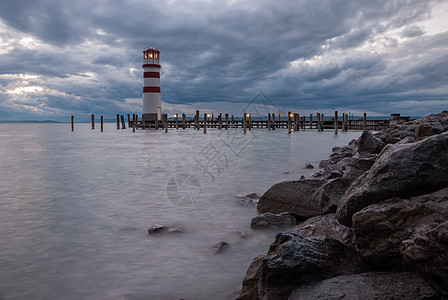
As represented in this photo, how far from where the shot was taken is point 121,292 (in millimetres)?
3305

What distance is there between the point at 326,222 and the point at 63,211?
5250mm

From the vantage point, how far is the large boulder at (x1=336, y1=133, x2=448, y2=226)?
2641mm

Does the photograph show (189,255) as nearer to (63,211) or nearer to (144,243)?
(144,243)

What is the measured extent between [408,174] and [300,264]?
3.79 feet

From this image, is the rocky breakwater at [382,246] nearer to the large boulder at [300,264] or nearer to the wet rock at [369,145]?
the large boulder at [300,264]

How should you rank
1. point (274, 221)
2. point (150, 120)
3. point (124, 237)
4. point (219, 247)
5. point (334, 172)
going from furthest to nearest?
1. point (150, 120)
2. point (334, 172)
3. point (274, 221)
4. point (124, 237)
5. point (219, 247)

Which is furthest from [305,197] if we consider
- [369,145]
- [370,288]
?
[370,288]

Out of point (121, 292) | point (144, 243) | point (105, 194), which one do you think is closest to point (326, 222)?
point (121, 292)

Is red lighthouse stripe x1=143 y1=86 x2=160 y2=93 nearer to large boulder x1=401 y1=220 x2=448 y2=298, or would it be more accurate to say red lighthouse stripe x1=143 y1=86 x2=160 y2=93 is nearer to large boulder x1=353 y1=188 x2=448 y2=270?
large boulder x1=353 y1=188 x2=448 y2=270

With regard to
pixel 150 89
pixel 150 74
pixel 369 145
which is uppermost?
pixel 150 74

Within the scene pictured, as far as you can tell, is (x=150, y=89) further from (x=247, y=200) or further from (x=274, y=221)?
(x=274, y=221)

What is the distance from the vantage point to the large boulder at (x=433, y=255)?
1.75 metres

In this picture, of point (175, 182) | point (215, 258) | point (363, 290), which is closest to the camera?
point (363, 290)

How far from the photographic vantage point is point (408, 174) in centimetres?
269
